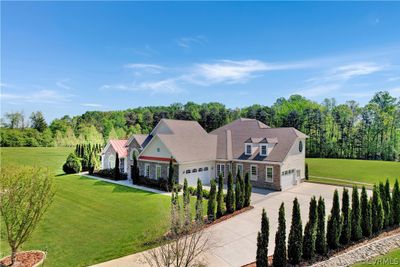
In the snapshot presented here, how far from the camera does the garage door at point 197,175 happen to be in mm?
26609

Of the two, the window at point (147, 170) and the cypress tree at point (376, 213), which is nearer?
the cypress tree at point (376, 213)

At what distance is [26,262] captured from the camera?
10.8 metres

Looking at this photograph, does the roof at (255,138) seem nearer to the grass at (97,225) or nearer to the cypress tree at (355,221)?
the grass at (97,225)

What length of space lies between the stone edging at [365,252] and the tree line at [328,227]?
0.50 metres

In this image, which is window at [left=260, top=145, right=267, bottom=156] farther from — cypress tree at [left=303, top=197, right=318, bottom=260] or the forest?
the forest

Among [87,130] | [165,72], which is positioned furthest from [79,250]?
[87,130]

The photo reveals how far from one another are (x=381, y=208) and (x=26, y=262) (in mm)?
18299

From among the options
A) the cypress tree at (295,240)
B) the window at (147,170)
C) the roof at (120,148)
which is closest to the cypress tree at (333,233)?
the cypress tree at (295,240)

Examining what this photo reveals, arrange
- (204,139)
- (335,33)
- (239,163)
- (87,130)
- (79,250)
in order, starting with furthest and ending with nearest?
(87,130) → (204,139) → (239,163) → (335,33) → (79,250)

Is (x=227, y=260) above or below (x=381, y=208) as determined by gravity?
below

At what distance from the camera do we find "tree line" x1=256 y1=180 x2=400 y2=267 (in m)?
10.6

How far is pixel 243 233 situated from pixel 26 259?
1053 cm

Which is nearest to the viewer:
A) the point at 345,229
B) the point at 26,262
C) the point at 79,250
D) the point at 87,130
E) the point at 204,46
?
the point at 26,262

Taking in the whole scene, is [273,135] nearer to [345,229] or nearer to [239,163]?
[239,163]
